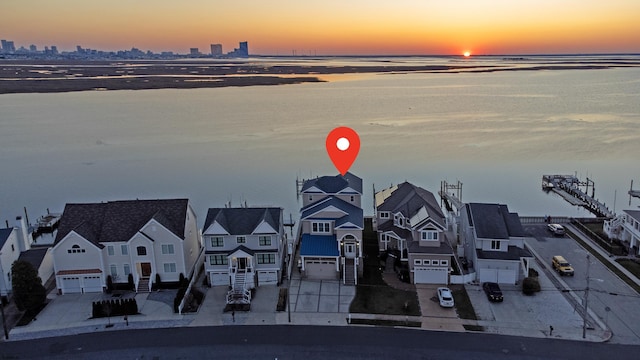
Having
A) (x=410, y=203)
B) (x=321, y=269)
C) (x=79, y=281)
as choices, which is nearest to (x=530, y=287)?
(x=410, y=203)

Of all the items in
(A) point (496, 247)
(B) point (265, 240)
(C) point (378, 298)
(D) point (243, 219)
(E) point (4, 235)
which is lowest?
(C) point (378, 298)

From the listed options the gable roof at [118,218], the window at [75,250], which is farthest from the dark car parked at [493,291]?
the window at [75,250]

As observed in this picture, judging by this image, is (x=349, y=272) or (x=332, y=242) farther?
(x=332, y=242)

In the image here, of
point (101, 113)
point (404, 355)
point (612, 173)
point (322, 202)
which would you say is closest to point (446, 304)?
point (404, 355)

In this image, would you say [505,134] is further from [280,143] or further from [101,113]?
[101,113]

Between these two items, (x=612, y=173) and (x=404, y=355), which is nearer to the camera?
(x=404, y=355)

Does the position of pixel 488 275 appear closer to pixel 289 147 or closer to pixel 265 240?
pixel 265 240

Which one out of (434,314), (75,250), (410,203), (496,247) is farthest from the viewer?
(410,203)
